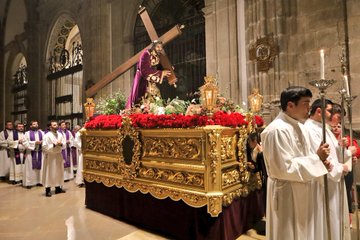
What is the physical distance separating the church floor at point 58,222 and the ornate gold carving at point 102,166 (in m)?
0.81

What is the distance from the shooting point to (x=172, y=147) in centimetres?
377

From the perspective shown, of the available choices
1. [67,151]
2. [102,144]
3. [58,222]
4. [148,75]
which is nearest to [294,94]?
[148,75]

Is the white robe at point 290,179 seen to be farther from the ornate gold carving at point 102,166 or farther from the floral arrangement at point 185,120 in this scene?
the ornate gold carving at point 102,166

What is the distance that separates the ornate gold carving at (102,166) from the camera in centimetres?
477

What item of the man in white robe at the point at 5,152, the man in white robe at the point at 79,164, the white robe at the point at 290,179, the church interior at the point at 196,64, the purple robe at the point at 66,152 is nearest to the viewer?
the white robe at the point at 290,179

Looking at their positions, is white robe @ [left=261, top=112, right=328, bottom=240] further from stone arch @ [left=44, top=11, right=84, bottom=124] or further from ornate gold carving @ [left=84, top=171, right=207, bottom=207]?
stone arch @ [left=44, top=11, right=84, bottom=124]

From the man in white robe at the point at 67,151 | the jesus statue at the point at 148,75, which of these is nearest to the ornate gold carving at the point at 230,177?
the jesus statue at the point at 148,75

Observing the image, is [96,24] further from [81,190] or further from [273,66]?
[273,66]

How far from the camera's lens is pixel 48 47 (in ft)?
45.0

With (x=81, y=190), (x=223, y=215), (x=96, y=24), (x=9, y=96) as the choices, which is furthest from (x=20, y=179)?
(x=9, y=96)

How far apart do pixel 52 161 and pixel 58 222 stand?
8.37ft

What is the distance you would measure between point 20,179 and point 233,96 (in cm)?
708

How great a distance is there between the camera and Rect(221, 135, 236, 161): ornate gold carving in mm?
3483

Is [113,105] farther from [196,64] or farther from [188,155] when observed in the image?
[196,64]
